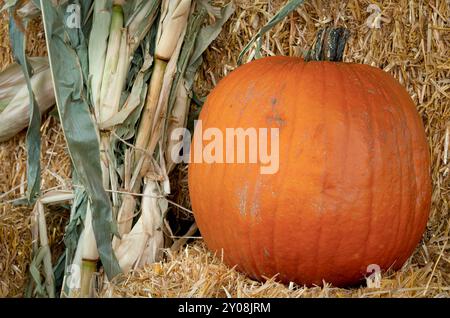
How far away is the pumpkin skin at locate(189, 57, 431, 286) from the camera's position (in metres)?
1.71

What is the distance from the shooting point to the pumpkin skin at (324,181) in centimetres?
171

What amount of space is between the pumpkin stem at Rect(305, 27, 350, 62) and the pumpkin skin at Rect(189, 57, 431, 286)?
64 millimetres

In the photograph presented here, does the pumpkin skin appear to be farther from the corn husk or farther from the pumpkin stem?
the corn husk

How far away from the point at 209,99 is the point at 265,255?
48cm

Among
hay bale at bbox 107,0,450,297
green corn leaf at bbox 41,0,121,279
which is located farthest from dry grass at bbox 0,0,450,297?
green corn leaf at bbox 41,0,121,279

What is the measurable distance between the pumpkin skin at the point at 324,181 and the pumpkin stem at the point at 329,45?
6 centimetres

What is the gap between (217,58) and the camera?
88.1 inches

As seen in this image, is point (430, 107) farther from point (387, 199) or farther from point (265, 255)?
point (265, 255)

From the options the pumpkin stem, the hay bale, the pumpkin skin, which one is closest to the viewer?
the pumpkin skin

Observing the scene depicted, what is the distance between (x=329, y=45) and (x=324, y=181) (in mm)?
423

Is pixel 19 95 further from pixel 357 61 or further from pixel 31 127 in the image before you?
pixel 357 61

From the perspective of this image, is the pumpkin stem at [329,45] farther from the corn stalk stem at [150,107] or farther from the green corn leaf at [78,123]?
the green corn leaf at [78,123]
